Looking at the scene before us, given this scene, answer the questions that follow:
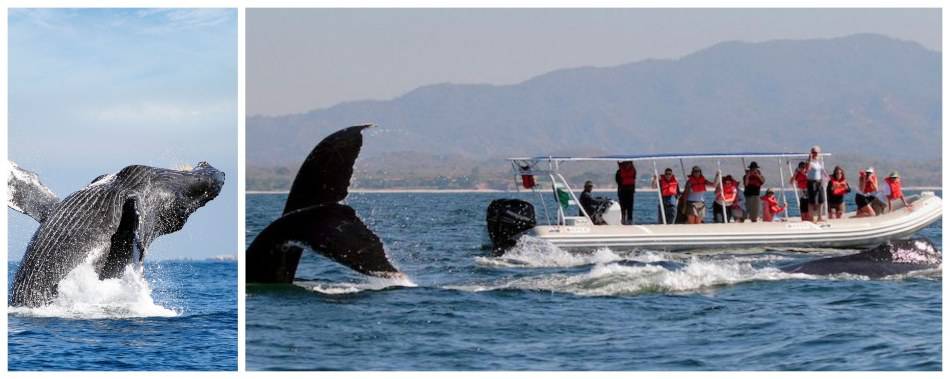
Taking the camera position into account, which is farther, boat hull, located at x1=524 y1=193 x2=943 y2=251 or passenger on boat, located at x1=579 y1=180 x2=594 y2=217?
passenger on boat, located at x1=579 y1=180 x2=594 y2=217

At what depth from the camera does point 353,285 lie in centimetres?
1630

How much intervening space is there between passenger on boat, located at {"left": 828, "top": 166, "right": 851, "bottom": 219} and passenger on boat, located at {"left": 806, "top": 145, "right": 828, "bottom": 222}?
27 centimetres

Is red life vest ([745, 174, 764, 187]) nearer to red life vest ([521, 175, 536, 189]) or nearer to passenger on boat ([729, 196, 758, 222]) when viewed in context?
passenger on boat ([729, 196, 758, 222])

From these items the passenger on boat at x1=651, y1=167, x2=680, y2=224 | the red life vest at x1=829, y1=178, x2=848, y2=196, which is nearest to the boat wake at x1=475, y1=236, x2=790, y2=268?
the passenger on boat at x1=651, y1=167, x2=680, y2=224

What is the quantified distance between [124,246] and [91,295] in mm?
827

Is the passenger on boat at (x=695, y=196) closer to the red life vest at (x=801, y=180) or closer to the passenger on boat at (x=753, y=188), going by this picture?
the passenger on boat at (x=753, y=188)

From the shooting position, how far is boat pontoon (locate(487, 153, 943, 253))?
2353 cm

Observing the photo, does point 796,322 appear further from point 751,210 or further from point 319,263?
point 751,210

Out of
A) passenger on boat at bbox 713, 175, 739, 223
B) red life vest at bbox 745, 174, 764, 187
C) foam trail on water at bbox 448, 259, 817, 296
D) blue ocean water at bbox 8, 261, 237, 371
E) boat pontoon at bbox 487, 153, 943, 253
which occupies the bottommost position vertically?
blue ocean water at bbox 8, 261, 237, 371

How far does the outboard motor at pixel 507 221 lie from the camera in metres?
24.2

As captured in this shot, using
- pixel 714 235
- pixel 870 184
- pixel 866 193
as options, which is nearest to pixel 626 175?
pixel 714 235

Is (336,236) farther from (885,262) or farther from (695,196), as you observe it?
(695,196)

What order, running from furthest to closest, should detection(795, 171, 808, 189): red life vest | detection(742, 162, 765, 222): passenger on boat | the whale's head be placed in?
detection(795, 171, 808, 189): red life vest, detection(742, 162, 765, 222): passenger on boat, the whale's head

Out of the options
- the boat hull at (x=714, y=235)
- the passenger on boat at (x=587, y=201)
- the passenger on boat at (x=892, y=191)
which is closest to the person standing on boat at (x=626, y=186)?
the passenger on boat at (x=587, y=201)
